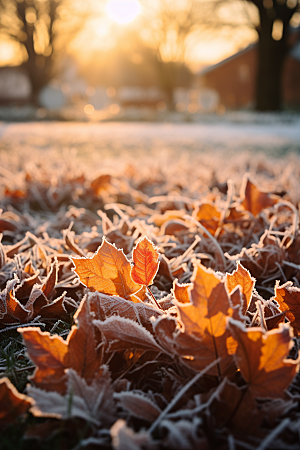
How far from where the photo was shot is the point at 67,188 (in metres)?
2.32

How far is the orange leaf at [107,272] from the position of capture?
857 millimetres

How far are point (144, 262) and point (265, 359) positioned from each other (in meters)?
0.32

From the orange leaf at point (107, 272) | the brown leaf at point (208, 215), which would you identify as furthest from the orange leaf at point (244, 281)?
the brown leaf at point (208, 215)

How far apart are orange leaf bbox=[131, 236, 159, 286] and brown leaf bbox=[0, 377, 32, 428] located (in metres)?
0.33

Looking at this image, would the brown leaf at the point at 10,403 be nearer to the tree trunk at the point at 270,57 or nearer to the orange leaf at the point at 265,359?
the orange leaf at the point at 265,359

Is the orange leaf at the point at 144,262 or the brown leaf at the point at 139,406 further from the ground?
the orange leaf at the point at 144,262

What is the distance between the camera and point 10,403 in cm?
63

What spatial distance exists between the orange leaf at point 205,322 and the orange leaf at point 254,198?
898 millimetres

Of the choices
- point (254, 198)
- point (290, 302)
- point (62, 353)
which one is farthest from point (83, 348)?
point (254, 198)

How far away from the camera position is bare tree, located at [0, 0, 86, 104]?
21.3m

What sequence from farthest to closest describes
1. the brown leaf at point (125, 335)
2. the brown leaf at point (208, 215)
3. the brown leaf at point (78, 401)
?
the brown leaf at point (208, 215)
the brown leaf at point (125, 335)
the brown leaf at point (78, 401)

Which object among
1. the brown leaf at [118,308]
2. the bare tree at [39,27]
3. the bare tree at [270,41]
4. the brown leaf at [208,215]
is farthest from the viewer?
the bare tree at [39,27]

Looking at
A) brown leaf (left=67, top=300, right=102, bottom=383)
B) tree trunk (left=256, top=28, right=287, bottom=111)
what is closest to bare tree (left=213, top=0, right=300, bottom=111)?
tree trunk (left=256, top=28, right=287, bottom=111)

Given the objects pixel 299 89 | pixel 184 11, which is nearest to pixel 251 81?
pixel 299 89
